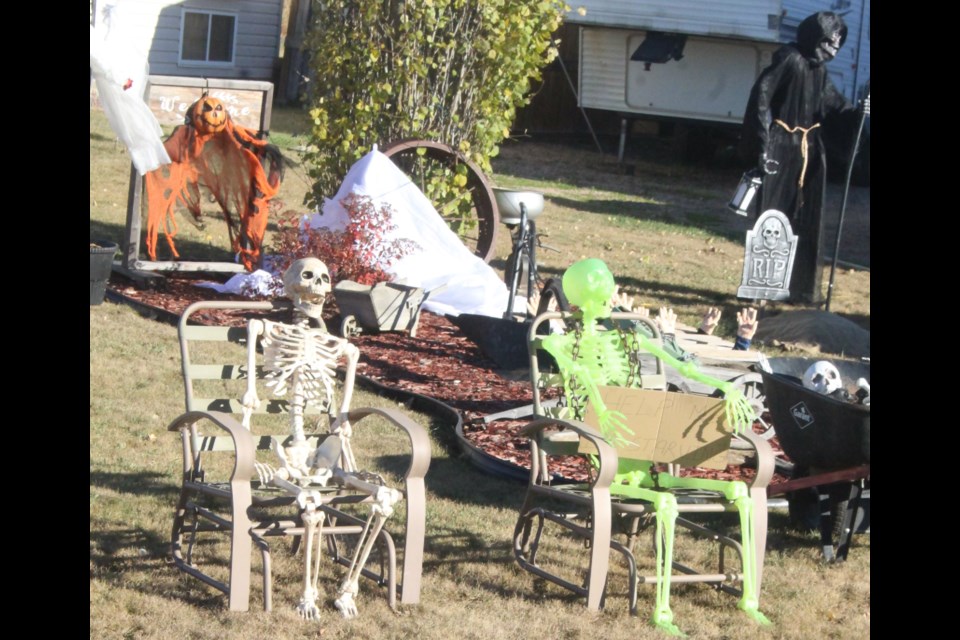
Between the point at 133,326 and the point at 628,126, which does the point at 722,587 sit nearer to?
the point at 133,326

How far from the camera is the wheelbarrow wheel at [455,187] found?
451 inches

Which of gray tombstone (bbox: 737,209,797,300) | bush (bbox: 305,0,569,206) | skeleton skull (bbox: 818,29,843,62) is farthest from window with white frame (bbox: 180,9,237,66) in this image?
gray tombstone (bbox: 737,209,797,300)

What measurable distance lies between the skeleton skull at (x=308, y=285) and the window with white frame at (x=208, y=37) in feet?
67.1

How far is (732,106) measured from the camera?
2188 centimetres

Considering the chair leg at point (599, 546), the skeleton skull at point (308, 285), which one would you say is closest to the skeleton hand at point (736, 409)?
the chair leg at point (599, 546)

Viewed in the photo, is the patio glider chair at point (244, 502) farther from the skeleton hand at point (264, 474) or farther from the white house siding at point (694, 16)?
the white house siding at point (694, 16)

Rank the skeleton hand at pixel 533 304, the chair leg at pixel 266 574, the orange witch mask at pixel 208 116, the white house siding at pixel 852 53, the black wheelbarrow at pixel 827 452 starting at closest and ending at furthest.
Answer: the chair leg at pixel 266 574 → the black wheelbarrow at pixel 827 452 → the skeleton hand at pixel 533 304 → the orange witch mask at pixel 208 116 → the white house siding at pixel 852 53

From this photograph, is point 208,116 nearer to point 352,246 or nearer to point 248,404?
point 352,246

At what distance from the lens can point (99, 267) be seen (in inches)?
368

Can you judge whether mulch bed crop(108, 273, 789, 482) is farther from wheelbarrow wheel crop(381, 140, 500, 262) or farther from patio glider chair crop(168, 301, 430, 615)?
patio glider chair crop(168, 301, 430, 615)

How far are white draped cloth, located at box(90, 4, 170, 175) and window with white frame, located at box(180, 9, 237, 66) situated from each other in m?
14.9

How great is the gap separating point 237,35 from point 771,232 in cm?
1631

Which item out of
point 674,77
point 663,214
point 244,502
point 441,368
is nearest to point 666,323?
point 441,368

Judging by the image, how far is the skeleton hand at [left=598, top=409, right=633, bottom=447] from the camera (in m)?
4.95
